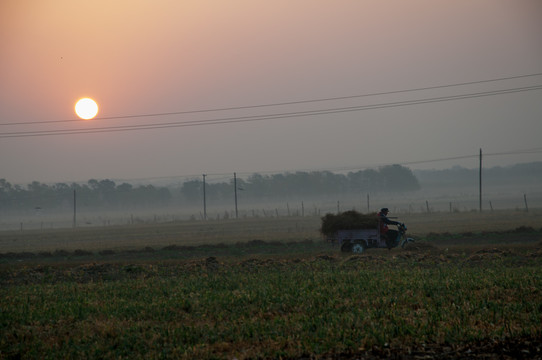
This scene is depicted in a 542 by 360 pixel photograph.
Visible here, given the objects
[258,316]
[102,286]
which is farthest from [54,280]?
[258,316]

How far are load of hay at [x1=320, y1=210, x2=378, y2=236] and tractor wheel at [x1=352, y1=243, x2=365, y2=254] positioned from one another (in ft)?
2.83

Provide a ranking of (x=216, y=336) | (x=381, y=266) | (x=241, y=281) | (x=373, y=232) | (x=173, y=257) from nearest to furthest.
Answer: (x=216, y=336) < (x=241, y=281) < (x=381, y=266) < (x=373, y=232) < (x=173, y=257)

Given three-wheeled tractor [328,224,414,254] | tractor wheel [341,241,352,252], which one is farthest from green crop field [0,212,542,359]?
tractor wheel [341,241,352,252]

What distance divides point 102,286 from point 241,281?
14.8 feet

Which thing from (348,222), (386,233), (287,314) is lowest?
(287,314)

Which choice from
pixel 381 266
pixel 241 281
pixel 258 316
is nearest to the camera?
pixel 258 316

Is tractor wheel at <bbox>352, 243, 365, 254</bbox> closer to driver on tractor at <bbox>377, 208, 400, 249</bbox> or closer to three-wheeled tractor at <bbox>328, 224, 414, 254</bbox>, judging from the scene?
three-wheeled tractor at <bbox>328, 224, 414, 254</bbox>

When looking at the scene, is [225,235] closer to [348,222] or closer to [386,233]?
[348,222]

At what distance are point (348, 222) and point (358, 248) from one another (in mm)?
1361

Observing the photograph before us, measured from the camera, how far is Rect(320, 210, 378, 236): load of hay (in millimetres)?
28422

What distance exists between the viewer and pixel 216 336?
37.4 ft

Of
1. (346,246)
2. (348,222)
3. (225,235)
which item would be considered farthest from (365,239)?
(225,235)

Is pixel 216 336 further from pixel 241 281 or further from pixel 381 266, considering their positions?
pixel 381 266

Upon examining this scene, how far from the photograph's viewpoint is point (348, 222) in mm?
28625
